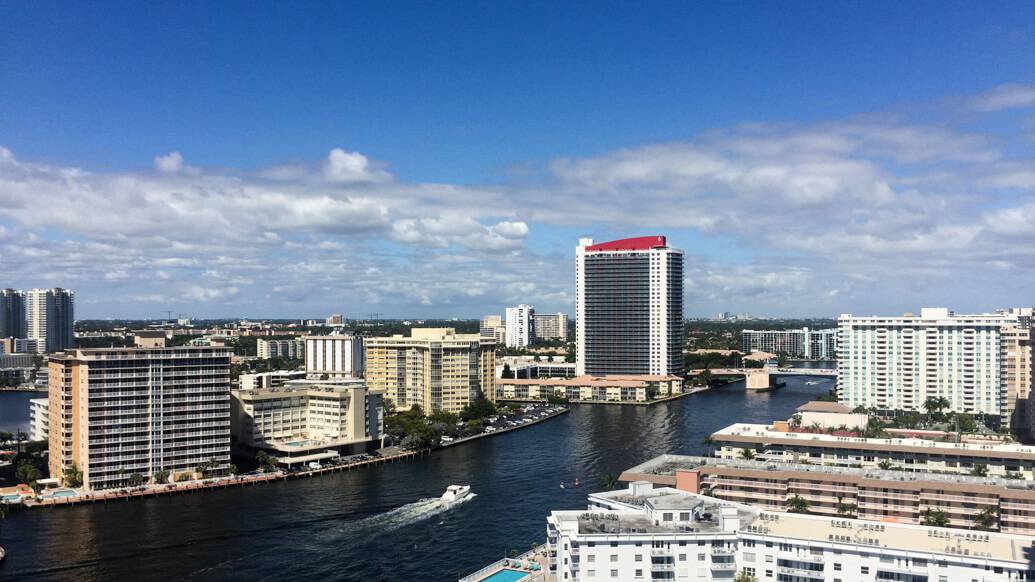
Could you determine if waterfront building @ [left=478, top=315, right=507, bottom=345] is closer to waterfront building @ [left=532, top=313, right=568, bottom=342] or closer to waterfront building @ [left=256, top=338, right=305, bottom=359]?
waterfront building @ [left=532, top=313, right=568, bottom=342]

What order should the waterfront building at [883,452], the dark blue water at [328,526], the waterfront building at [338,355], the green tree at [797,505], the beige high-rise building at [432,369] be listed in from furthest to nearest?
the waterfront building at [338,355]
the beige high-rise building at [432,369]
the waterfront building at [883,452]
the green tree at [797,505]
the dark blue water at [328,526]

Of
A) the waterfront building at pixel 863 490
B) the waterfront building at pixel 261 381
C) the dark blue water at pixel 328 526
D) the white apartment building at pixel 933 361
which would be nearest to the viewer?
the waterfront building at pixel 863 490

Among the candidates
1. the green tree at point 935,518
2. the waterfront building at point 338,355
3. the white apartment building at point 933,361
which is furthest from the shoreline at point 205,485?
the white apartment building at point 933,361

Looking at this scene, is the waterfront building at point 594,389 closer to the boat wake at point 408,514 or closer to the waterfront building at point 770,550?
the boat wake at point 408,514

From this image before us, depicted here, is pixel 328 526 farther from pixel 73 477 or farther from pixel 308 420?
pixel 308 420

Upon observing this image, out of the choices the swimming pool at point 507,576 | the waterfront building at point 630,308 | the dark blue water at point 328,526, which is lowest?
the dark blue water at point 328,526

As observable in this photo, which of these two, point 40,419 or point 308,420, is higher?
point 40,419

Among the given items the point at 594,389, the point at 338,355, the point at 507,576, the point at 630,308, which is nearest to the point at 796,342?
the point at 630,308

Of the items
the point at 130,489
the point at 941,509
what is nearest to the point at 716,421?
the point at 941,509
